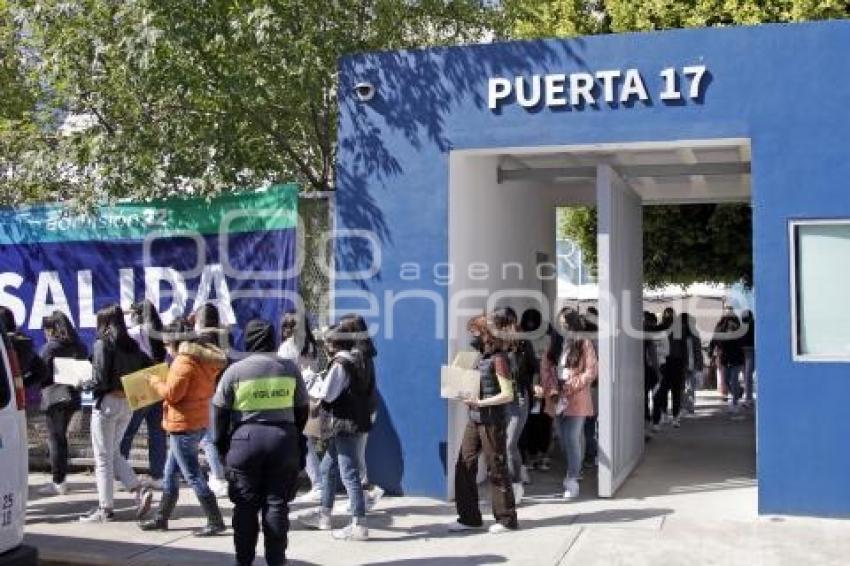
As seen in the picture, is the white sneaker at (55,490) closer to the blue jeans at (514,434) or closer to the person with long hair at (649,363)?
the blue jeans at (514,434)

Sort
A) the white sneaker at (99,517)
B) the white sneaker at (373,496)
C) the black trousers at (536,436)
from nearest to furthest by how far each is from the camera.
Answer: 1. the white sneaker at (99,517)
2. the white sneaker at (373,496)
3. the black trousers at (536,436)

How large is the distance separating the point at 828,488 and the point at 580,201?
232 inches

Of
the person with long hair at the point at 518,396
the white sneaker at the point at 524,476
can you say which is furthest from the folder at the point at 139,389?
the white sneaker at the point at 524,476

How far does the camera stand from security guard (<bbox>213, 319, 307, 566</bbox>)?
5875mm

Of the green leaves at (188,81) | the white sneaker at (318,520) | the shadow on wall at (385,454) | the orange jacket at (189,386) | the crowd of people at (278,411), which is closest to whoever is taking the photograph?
the crowd of people at (278,411)

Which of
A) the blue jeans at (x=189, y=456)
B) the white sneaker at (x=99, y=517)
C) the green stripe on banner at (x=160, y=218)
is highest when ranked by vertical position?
the green stripe on banner at (x=160, y=218)

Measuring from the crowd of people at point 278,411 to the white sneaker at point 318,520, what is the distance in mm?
13

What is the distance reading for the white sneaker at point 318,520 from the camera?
754 centimetres

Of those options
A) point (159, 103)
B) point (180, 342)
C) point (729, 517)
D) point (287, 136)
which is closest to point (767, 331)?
point (729, 517)

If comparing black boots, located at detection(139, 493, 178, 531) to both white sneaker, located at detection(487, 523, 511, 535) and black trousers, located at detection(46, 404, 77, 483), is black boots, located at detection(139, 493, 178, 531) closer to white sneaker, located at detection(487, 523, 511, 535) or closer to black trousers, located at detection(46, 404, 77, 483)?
black trousers, located at detection(46, 404, 77, 483)

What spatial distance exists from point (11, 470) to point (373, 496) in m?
3.78

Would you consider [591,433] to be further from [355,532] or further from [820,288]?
[355,532]

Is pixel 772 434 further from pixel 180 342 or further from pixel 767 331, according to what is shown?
pixel 180 342

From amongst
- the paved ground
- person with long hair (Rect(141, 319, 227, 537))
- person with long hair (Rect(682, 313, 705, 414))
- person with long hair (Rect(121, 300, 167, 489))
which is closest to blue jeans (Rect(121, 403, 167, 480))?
person with long hair (Rect(121, 300, 167, 489))
